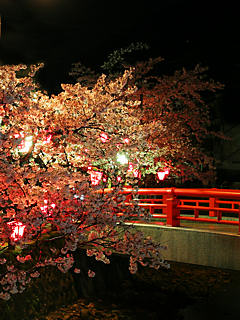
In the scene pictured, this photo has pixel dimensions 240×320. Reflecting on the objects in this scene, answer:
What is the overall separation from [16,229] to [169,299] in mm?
4588

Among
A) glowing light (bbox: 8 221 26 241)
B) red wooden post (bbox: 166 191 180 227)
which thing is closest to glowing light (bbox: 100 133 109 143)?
glowing light (bbox: 8 221 26 241)

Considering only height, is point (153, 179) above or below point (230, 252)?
above

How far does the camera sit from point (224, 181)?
86.7 feet

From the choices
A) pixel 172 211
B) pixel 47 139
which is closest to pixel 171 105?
pixel 172 211

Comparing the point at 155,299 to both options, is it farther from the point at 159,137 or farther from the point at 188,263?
the point at 159,137

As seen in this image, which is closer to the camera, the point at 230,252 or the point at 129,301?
the point at 129,301

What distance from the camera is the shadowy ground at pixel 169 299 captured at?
8.59 m

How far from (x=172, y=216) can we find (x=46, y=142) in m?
5.66

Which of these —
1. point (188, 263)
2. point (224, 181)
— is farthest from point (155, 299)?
point (224, 181)

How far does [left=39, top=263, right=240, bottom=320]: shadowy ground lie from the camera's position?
859 centimetres

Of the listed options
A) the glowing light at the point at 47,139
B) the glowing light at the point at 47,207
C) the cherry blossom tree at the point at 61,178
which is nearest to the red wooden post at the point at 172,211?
the cherry blossom tree at the point at 61,178

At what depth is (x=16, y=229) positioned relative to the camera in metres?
7.18

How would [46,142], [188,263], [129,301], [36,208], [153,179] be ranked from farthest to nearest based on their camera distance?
[153,179]
[188,263]
[129,301]
[46,142]
[36,208]

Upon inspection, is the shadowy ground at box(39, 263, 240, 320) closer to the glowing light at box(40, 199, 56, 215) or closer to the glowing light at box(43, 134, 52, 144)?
the glowing light at box(40, 199, 56, 215)
